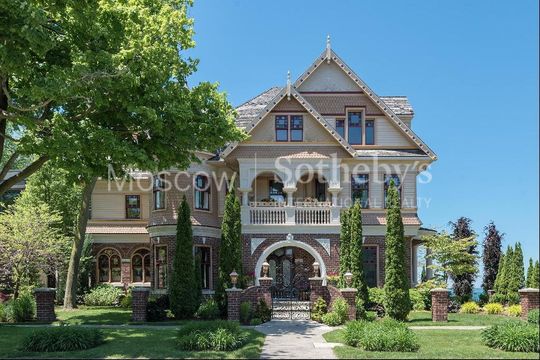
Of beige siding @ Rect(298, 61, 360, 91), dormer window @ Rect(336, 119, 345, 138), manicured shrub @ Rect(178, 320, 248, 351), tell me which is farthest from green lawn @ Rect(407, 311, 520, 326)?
beige siding @ Rect(298, 61, 360, 91)

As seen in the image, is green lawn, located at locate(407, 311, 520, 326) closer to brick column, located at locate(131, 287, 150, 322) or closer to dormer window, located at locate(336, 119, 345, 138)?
brick column, located at locate(131, 287, 150, 322)

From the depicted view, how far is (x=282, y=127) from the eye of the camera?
97.1 feet

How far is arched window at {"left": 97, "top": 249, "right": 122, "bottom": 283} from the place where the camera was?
112 feet

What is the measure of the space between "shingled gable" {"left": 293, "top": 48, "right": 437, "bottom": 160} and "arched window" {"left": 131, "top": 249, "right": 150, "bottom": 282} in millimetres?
13195

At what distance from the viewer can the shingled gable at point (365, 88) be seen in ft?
99.2

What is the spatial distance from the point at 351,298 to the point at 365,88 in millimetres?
13088

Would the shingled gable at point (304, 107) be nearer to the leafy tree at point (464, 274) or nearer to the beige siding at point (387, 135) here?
the beige siding at point (387, 135)

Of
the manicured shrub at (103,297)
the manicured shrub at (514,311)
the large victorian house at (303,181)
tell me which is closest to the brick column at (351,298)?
the large victorian house at (303,181)

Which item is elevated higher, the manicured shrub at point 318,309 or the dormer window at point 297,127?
the dormer window at point 297,127

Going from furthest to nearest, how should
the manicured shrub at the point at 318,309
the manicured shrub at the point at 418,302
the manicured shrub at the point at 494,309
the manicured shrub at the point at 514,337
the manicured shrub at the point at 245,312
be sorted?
the manicured shrub at the point at 418,302 → the manicured shrub at the point at 494,309 → the manicured shrub at the point at 318,309 → the manicured shrub at the point at 245,312 → the manicured shrub at the point at 514,337

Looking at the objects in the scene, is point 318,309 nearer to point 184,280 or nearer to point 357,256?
point 357,256

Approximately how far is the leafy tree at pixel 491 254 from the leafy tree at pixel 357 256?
522 inches

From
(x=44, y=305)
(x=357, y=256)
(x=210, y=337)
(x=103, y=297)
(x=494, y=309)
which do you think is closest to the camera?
(x=210, y=337)

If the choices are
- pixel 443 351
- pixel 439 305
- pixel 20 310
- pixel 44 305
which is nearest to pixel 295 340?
pixel 443 351
